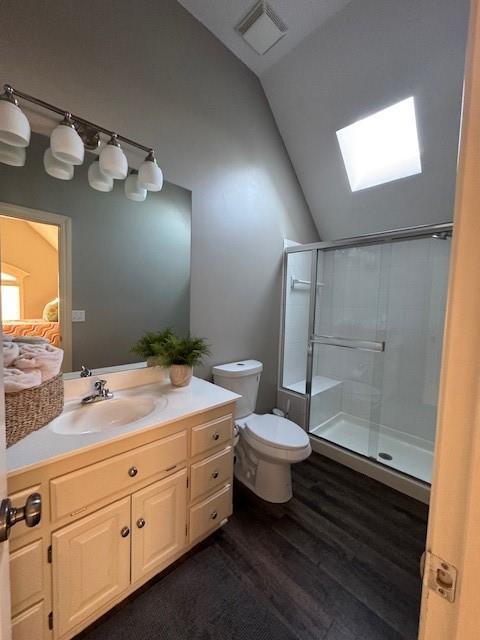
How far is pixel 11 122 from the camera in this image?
1.06 meters

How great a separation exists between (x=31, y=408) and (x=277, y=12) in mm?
2524

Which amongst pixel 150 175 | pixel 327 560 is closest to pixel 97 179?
pixel 150 175

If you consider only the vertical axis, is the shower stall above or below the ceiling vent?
below

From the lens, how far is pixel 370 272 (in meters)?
2.60

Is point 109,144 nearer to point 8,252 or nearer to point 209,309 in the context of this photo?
point 8,252

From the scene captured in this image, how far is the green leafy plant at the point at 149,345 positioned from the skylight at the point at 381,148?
6.78 feet

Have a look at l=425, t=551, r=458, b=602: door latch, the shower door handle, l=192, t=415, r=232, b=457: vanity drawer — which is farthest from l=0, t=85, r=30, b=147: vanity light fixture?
the shower door handle

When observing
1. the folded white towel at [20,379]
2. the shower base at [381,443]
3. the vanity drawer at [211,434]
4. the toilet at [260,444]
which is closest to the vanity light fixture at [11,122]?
the folded white towel at [20,379]

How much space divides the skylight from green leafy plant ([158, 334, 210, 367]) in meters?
1.99

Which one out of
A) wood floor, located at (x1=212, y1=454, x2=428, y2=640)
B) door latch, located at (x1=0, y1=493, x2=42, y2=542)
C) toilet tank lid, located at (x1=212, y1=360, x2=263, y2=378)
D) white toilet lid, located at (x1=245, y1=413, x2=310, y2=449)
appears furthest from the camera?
toilet tank lid, located at (x1=212, y1=360, x2=263, y2=378)

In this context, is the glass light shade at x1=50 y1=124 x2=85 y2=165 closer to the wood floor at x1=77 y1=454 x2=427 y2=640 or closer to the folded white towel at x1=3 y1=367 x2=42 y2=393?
the folded white towel at x1=3 y1=367 x2=42 y2=393

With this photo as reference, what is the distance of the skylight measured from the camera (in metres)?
2.03

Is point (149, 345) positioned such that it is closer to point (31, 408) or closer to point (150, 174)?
point (31, 408)

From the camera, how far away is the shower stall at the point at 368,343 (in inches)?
92.0
